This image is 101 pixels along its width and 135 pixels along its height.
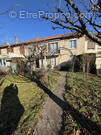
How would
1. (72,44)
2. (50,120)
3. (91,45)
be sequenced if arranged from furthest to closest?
(72,44) < (91,45) < (50,120)

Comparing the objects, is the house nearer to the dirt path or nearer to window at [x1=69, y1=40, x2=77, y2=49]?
window at [x1=69, y1=40, x2=77, y2=49]

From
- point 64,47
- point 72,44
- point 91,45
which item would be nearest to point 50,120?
point 64,47

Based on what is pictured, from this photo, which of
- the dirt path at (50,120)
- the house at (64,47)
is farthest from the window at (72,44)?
the dirt path at (50,120)

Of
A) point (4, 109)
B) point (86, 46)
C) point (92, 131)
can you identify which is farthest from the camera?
point (86, 46)

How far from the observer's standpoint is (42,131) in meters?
2.17

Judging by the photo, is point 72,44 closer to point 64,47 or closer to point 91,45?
point 64,47

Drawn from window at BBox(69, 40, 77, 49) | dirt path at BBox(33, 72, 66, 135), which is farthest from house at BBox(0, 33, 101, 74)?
dirt path at BBox(33, 72, 66, 135)

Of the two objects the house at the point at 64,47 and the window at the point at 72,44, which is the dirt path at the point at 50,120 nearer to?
the house at the point at 64,47

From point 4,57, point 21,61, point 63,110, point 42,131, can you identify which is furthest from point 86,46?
point 4,57

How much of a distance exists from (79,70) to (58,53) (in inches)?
228

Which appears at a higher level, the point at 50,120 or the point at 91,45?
the point at 91,45

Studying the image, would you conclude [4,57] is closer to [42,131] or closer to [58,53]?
[58,53]

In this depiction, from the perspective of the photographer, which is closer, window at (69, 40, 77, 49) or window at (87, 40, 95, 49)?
window at (87, 40, 95, 49)

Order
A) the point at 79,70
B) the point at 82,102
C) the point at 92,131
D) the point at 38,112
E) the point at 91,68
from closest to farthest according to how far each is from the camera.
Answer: the point at 92,131 < the point at 38,112 < the point at 82,102 < the point at 91,68 < the point at 79,70
